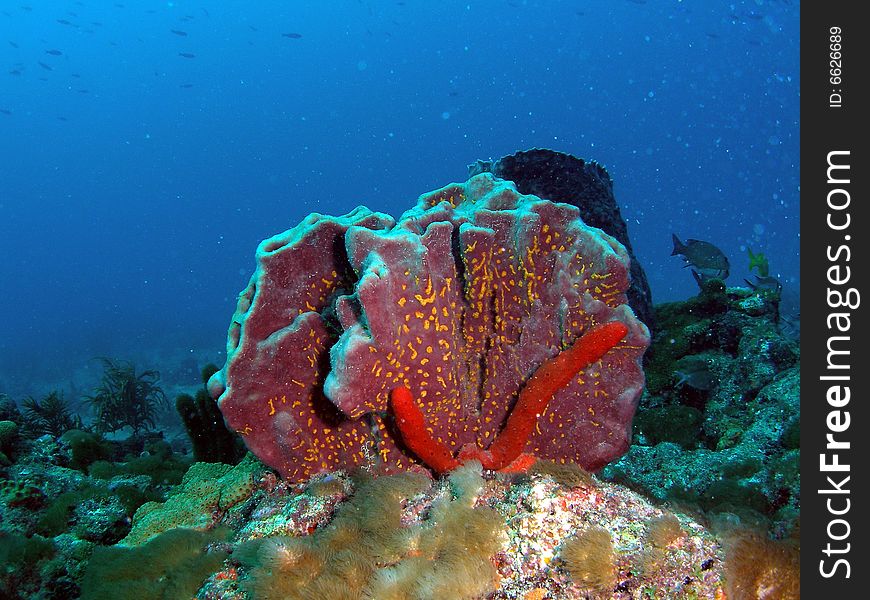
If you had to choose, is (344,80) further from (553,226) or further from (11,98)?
(553,226)

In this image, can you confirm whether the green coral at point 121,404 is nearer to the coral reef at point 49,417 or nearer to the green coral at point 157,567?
the coral reef at point 49,417

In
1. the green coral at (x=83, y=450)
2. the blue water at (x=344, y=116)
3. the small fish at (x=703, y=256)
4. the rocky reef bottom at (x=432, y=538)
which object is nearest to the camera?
the rocky reef bottom at (x=432, y=538)

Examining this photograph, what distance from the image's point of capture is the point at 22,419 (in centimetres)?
781

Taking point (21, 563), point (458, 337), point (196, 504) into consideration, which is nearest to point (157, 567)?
point (196, 504)

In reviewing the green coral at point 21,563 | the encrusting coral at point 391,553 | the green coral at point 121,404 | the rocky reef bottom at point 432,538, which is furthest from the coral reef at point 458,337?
the green coral at point 121,404

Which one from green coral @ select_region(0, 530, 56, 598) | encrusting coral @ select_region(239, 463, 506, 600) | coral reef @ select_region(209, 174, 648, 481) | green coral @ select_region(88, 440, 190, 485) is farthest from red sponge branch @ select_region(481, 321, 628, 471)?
green coral @ select_region(88, 440, 190, 485)

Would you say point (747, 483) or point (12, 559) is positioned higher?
point (747, 483)

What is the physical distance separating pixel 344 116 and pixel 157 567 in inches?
5792

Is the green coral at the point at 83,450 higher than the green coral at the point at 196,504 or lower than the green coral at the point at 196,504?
lower

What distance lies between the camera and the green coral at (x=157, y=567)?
2.04 m

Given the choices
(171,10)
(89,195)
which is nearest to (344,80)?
(171,10)

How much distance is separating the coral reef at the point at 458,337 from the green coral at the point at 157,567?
1.64 ft

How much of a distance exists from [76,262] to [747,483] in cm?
13657

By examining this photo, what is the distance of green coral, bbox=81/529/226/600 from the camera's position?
2.04 metres
